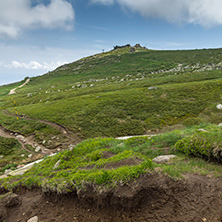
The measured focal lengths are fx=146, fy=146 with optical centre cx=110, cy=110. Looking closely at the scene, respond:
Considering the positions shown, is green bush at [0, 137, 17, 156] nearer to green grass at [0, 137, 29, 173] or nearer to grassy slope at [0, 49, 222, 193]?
green grass at [0, 137, 29, 173]

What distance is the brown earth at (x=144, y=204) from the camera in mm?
5309

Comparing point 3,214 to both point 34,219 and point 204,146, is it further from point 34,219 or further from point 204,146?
point 204,146

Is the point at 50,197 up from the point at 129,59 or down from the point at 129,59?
down

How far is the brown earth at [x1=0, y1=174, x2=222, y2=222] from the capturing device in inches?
209

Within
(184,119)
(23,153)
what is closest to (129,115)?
(184,119)

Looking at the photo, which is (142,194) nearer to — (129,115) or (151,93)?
(129,115)

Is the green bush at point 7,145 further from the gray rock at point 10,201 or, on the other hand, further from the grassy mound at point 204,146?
the grassy mound at point 204,146

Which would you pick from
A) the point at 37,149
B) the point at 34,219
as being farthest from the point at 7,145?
the point at 34,219

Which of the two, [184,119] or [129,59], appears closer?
[184,119]

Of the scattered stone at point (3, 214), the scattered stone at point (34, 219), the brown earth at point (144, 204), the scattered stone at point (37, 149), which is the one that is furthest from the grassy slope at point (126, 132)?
the scattered stone at point (37, 149)

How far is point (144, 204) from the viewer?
5.87m

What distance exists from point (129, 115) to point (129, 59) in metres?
111

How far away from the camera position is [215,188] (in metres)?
6.07

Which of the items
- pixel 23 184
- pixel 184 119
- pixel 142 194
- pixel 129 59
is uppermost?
pixel 129 59
